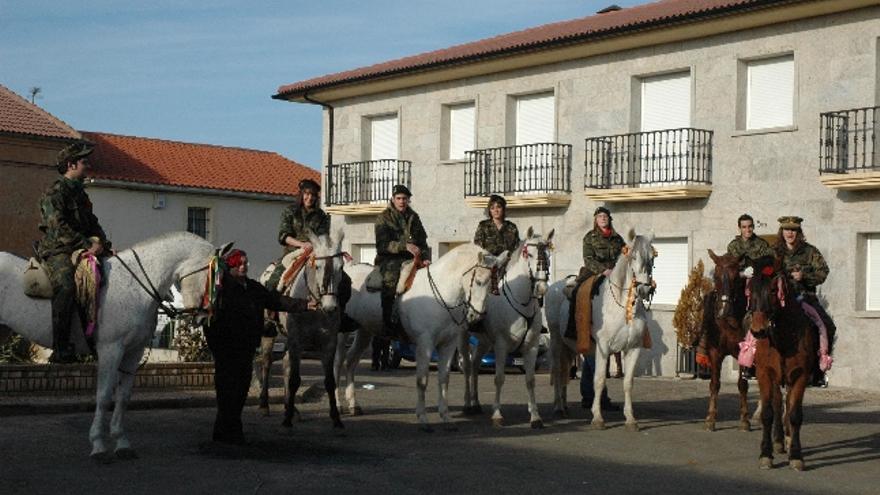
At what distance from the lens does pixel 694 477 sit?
36.2 feet

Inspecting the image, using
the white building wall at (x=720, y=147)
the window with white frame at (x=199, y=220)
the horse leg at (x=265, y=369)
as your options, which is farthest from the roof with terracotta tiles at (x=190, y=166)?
the horse leg at (x=265, y=369)

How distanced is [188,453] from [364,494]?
278 cm

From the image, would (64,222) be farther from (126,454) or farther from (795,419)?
(795,419)

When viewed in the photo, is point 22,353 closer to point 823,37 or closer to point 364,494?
point 364,494

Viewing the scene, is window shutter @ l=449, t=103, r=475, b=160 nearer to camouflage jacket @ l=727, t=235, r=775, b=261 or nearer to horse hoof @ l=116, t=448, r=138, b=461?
camouflage jacket @ l=727, t=235, r=775, b=261

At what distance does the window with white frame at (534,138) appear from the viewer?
29.4m

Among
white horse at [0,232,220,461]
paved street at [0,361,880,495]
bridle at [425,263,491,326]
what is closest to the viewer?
paved street at [0,361,880,495]

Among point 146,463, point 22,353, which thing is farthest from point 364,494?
point 22,353

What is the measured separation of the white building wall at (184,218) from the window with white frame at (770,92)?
79.5 ft

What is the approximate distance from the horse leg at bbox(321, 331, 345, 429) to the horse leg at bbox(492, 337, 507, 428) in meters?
2.07

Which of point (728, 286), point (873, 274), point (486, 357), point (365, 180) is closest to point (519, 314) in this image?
point (728, 286)

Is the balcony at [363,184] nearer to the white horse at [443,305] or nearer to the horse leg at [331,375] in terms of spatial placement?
the white horse at [443,305]

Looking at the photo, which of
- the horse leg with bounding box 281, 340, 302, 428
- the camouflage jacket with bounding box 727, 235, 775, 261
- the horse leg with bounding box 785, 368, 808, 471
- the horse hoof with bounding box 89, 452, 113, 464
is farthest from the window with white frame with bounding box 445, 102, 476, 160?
the horse hoof with bounding box 89, 452, 113, 464

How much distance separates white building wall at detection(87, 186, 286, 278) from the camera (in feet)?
147
